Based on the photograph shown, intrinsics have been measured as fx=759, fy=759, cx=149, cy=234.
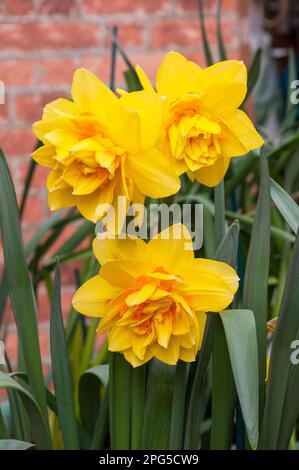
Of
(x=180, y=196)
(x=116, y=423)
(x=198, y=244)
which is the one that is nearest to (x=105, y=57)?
(x=180, y=196)

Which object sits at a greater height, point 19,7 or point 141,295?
point 19,7

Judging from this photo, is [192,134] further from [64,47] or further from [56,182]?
[64,47]

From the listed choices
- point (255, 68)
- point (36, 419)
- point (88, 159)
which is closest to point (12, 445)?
point (36, 419)

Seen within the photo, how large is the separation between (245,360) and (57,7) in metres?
1.36

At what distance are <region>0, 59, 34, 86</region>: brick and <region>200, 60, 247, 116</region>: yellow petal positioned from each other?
1.25 metres

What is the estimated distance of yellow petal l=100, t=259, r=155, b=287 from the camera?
527 millimetres

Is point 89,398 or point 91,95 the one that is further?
point 89,398

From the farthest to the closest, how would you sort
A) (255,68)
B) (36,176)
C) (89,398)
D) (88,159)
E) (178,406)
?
(36,176) → (255,68) → (89,398) → (178,406) → (88,159)

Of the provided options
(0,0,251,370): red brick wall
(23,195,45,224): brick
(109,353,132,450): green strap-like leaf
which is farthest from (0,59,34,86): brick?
(109,353,132,450): green strap-like leaf

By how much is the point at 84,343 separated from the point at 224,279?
525mm

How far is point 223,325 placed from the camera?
1.86ft

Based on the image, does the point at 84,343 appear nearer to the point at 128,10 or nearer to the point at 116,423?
the point at 116,423

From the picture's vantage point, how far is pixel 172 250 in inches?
21.1

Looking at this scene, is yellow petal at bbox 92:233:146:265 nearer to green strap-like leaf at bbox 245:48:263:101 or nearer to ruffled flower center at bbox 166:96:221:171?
ruffled flower center at bbox 166:96:221:171
